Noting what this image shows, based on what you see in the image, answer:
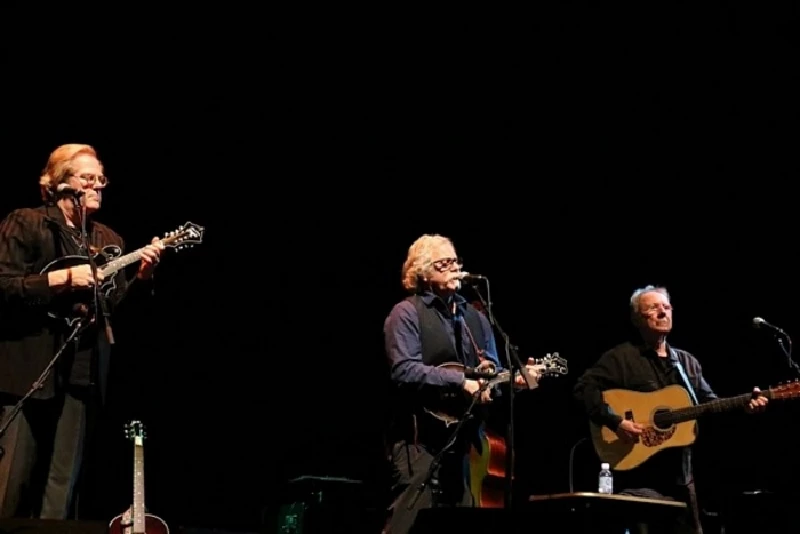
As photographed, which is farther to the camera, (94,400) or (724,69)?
(724,69)

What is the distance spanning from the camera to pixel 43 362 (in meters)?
4.11

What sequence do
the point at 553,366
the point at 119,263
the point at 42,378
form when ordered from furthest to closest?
1. the point at 553,366
2. the point at 119,263
3. the point at 42,378

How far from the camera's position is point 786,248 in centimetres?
750

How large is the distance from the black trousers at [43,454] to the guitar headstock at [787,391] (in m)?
4.18

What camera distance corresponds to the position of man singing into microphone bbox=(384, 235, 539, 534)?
15.8ft

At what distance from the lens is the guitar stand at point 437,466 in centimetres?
472

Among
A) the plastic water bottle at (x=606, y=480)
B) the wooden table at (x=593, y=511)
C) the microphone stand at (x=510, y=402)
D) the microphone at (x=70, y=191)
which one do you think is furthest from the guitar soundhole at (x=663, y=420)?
the microphone at (x=70, y=191)

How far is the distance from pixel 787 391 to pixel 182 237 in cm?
387

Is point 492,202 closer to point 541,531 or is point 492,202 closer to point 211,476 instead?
point 211,476

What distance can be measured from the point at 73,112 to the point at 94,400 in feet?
9.79

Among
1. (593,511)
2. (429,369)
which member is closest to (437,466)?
(429,369)

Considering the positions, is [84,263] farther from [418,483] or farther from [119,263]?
[418,483]

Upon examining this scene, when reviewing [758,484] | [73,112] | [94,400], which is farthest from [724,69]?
[94,400]

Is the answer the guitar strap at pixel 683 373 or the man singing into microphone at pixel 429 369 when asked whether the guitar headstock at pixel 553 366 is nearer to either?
the man singing into microphone at pixel 429 369
